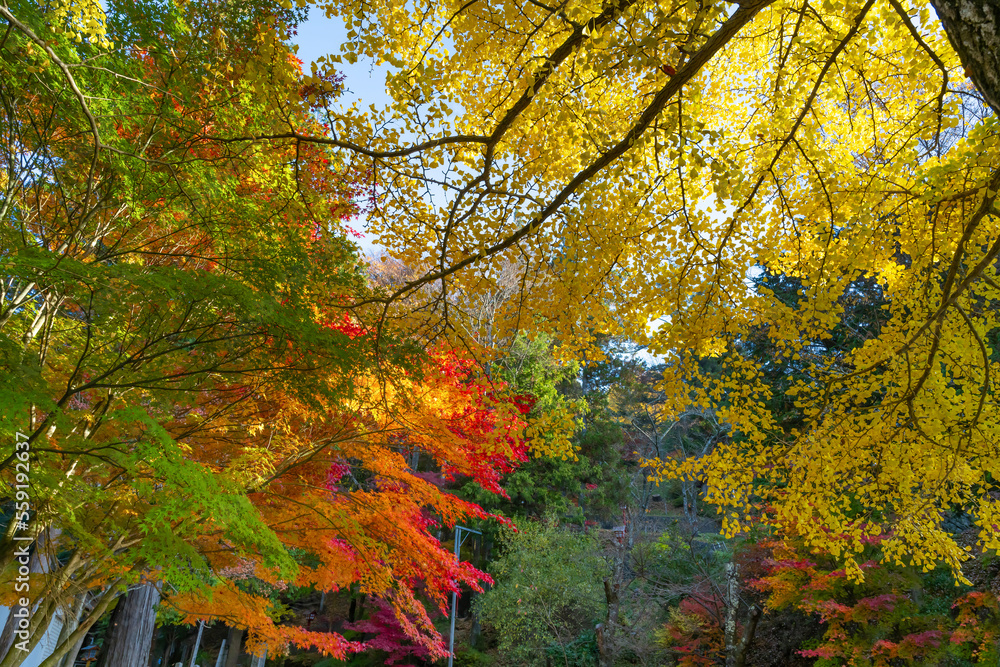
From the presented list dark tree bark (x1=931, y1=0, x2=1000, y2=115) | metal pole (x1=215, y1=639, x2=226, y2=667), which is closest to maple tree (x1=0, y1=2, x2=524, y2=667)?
dark tree bark (x1=931, y1=0, x2=1000, y2=115)

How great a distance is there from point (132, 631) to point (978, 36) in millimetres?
8391

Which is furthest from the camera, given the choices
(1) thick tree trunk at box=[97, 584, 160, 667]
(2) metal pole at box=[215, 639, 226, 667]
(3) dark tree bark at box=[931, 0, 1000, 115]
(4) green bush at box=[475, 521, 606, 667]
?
(2) metal pole at box=[215, 639, 226, 667]

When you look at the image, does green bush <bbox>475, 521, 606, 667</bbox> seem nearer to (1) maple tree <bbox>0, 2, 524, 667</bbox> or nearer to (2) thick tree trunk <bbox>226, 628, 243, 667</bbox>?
(1) maple tree <bbox>0, 2, 524, 667</bbox>

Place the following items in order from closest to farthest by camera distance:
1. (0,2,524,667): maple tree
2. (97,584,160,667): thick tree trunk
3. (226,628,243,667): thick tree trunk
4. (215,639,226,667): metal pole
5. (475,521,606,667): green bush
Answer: (0,2,524,667): maple tree → (97,584,160,667): thick tree trunk → (475,521,606,667): green bush → (226,628,243,667): thick tree trunk → (215,639,226,667): metal pole

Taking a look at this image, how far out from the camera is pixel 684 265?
11.1ft

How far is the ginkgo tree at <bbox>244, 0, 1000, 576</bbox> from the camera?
279 centimetres

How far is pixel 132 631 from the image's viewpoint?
20.7 ft

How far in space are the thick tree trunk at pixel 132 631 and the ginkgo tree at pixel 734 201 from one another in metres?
5.48

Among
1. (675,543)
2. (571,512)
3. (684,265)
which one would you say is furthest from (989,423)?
(571,512)

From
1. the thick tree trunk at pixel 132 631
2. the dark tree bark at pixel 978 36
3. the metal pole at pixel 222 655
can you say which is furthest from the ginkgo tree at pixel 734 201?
the metal pole at pixel 222 655

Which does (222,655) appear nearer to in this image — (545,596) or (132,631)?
(545,596)

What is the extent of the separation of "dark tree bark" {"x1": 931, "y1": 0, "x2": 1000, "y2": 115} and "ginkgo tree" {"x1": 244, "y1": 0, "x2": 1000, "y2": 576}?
97 cm

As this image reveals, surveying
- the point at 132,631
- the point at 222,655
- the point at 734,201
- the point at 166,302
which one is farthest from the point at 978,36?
the point at 222,655

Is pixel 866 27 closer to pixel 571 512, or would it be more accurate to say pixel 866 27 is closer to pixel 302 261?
pixel 302 261
